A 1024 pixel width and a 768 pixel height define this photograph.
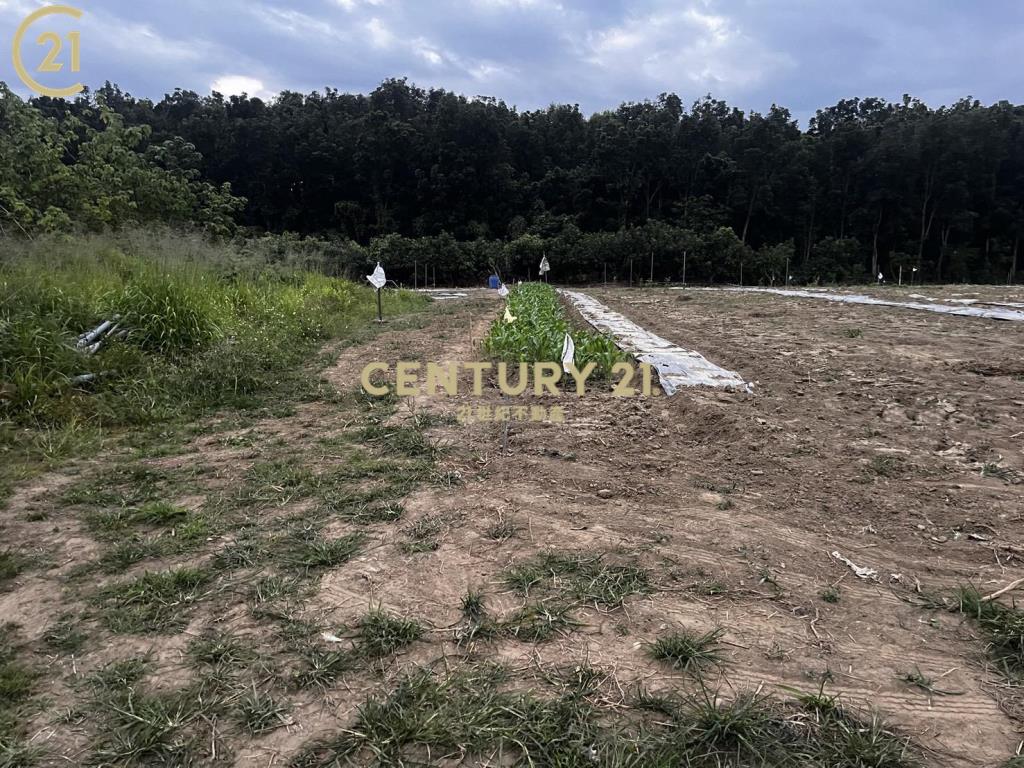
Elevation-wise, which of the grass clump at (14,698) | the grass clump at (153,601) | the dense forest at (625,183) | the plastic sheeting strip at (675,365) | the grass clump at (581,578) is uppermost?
the dense forest at (625,183)

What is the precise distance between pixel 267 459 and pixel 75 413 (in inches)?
68.7

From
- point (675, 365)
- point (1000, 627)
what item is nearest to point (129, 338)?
point (675, 365)

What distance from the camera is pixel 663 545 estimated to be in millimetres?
2314

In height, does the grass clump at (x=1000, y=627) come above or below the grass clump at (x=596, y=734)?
above

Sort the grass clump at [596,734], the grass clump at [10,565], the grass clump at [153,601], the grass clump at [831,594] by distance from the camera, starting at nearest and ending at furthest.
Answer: the grass clump at [596,734]
the grass clump at [153,601]
the grass clump at [831,594]
the grass clump at [10,565]

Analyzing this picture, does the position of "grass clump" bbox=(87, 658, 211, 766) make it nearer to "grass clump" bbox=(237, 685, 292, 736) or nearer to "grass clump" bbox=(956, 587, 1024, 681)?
"grass clump" bbox=(237, 685, 292, 736)

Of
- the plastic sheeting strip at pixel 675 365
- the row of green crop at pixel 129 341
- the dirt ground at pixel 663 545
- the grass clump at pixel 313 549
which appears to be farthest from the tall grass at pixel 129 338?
the plastic sheeting strip at pixel 675 365

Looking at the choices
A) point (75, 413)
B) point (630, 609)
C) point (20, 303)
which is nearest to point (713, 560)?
point (630, 609)

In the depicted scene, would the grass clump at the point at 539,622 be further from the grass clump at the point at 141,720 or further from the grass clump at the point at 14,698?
the grass clump at the point at 14,698

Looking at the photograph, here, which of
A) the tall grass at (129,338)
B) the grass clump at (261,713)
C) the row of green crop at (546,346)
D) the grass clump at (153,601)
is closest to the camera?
the grass clump at (261,713)

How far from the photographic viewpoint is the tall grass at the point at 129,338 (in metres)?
4.02

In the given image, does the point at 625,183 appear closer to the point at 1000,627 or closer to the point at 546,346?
the point at 546,346

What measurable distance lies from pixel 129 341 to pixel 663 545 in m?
5.33

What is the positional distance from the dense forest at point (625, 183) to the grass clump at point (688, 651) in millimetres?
36175
